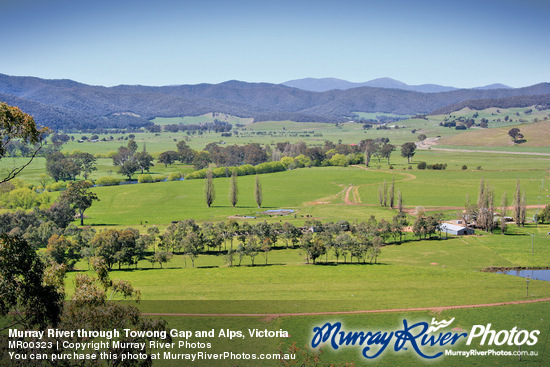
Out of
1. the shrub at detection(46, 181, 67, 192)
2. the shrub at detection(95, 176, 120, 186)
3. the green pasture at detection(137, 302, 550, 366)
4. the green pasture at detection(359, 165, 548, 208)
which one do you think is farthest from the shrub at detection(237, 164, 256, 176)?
the green pasture at detection(137, 302, 550, 366)

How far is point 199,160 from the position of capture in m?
192

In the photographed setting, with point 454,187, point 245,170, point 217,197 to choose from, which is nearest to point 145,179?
point 245,170

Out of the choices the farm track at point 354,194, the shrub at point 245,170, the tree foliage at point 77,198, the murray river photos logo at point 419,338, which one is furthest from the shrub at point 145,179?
the murray river photos logo at point 419,338

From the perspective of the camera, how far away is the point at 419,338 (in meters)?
38.0

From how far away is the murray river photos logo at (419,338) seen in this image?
36.2m

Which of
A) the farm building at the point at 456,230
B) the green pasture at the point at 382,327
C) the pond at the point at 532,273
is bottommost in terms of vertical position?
the pond at the point at 532,273

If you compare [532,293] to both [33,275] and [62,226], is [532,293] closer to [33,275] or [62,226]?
[33,275]

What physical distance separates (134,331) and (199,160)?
174 metres

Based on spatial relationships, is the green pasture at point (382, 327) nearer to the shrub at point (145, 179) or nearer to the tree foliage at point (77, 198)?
the tree foliage at point (77, 198)

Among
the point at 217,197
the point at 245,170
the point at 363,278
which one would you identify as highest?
the point at 245,170

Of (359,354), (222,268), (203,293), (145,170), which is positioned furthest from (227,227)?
(145,170)

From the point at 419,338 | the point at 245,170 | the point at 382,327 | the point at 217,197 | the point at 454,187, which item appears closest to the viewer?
the point at 419,338

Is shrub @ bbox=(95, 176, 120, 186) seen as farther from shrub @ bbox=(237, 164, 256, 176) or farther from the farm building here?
the farm building

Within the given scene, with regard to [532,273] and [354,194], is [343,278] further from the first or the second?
[354,194]
